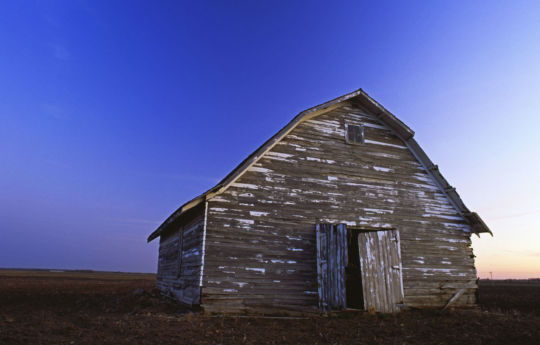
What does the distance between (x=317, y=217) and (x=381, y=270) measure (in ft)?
→ 8.25

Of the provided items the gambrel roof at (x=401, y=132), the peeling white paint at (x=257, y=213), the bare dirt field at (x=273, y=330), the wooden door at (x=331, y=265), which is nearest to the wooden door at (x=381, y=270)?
the bare dirt field at (x=273, y=330)

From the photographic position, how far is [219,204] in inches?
372

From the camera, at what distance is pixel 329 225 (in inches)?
404

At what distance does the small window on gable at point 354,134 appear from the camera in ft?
38.0

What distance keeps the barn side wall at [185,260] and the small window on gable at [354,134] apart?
5.40m

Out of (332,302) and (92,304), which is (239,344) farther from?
(92,304)

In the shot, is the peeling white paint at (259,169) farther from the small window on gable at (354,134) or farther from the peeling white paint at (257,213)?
the small window on gable at (354,134)

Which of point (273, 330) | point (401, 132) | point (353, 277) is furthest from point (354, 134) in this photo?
point (273, 330)

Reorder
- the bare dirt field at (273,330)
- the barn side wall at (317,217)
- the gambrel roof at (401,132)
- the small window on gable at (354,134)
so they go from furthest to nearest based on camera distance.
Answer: the small window on gable at (354,134)
the gambrel roof at (401,132)
the barn side wall at (317,217)
the bare dirt field at (273,330)

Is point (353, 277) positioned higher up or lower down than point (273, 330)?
higher up

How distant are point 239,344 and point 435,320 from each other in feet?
19.3

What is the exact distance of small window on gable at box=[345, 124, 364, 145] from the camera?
38.0 feet

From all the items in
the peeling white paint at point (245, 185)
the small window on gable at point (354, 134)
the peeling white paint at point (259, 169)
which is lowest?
the peeling white paint at point (245, 185)

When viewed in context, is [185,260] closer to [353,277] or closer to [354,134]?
[353,277]
